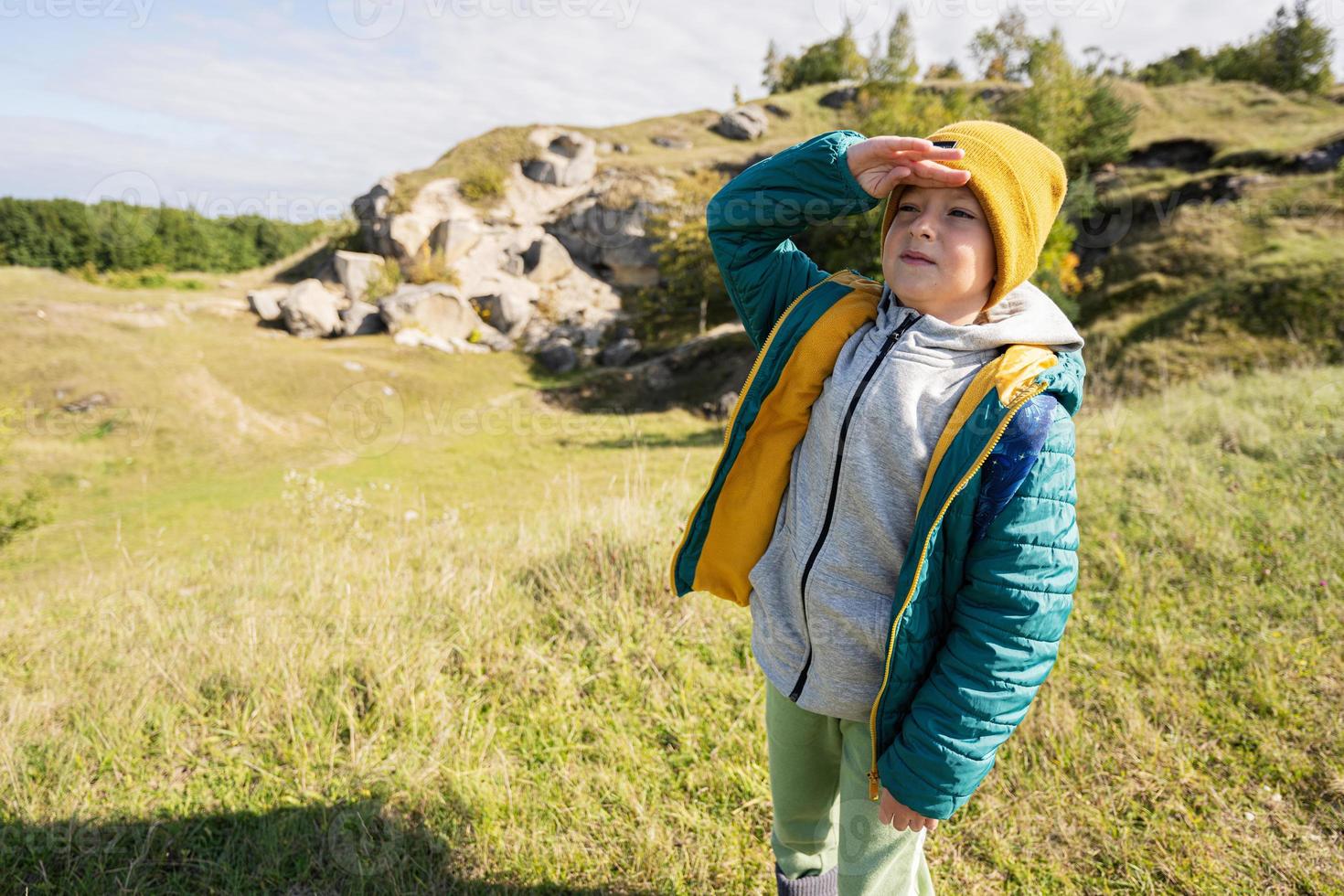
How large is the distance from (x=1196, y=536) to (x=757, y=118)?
42826mm

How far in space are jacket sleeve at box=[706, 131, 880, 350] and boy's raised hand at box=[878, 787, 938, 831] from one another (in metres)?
1.12

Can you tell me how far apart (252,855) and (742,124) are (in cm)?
4408

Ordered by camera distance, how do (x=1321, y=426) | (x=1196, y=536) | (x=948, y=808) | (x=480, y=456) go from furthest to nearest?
1. (x=480, y=456)
2. (x=1321, y=426)
3. (x=1196, y=536)
4. (x=948, y=808)

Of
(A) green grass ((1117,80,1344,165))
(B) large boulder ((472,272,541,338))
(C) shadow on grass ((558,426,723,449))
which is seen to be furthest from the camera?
(B) large boulder ((472,272,541,338))

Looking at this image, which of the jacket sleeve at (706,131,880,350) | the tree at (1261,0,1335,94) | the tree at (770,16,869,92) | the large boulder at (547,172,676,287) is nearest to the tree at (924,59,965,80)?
the tree at (770,16,869,92)

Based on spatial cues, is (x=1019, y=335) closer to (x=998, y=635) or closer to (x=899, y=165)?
(x=899, y=165)

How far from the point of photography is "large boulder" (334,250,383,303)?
26.5m

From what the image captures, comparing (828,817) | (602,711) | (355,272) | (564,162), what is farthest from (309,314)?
(828,817)

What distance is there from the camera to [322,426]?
1742 centimetres

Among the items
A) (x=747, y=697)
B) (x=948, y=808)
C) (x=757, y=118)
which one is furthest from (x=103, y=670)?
(x=757, y=118)

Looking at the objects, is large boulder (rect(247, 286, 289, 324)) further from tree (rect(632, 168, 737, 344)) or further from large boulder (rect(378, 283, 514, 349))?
tree (rect(632, 168, 737, 344))

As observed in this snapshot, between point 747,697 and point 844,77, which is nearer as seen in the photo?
point 747,697

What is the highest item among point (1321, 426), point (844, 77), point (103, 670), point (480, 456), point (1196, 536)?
point (844, 77)

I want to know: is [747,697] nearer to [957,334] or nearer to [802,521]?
[802,521]
